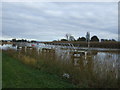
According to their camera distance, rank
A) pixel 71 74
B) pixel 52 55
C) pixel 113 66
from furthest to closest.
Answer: pixel 52 55, pixel 71 74, pixel 113 66

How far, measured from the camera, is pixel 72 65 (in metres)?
8.61

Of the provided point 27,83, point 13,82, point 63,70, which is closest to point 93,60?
point 63,70

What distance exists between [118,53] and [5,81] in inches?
175

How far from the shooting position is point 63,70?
8938mm

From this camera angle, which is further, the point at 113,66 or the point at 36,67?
the point at 36,67

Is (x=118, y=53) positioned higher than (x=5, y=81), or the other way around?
(x=118, y=53)

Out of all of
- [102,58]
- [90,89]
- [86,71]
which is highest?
[102,58]

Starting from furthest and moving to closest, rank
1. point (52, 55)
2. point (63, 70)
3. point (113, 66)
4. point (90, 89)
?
point (52, 55) < point (63, 70) < point (113, 66) < point (90, 89)

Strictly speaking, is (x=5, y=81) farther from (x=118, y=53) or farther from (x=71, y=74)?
Result: (x=118, y=53)

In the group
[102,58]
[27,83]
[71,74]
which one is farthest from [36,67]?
[102,58]

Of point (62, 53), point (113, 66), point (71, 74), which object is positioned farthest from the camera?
point (62, 53)

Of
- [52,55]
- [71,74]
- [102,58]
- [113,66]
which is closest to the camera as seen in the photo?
[113,66]

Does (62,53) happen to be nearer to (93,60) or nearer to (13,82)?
(93,60)

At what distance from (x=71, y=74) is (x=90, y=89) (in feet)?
6.34
